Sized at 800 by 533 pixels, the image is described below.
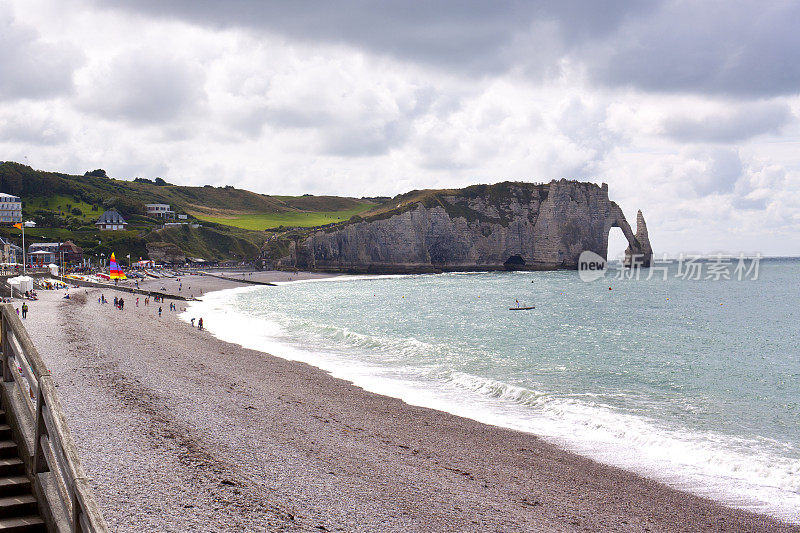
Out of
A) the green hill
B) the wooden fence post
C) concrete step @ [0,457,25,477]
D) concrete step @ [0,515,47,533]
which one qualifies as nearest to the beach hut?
the wooden fence post

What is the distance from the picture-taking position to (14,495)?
23.7 feet

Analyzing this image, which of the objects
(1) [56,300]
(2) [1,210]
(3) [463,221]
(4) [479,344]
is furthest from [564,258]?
(2) [1,210]

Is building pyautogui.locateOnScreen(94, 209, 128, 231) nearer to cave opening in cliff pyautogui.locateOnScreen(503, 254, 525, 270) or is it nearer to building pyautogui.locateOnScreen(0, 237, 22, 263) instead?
building pyautogui.locateOnScreen(0, 237, 22, 263)

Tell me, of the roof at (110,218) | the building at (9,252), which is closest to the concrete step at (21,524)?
the building at (9,252)

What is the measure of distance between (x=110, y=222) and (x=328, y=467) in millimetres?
162203

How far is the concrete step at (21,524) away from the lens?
262 inches

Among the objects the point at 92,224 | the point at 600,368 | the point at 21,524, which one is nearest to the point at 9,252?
the point at 92,224

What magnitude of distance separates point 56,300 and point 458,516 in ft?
212

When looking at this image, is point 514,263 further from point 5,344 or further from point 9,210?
point 5,344

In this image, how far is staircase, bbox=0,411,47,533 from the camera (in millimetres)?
6773

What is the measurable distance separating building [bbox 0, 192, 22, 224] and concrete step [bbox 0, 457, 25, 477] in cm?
16410

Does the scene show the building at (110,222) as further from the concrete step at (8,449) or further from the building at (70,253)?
the concrete step at (8,449)

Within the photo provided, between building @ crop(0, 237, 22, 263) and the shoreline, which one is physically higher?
building @ crop(0, 237, 22, 263)

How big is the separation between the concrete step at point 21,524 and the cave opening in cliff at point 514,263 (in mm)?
161275
